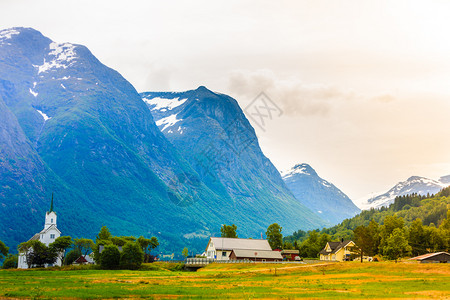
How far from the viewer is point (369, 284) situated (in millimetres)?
67125

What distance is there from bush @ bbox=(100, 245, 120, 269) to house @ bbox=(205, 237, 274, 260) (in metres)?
42.3

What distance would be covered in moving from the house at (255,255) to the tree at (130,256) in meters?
35.2

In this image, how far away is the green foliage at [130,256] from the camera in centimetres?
12088

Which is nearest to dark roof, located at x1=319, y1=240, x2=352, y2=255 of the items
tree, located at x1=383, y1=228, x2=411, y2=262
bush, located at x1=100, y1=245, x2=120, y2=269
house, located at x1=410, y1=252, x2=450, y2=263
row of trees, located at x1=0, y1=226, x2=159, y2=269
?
tree, located at x1=383, y1=228, x2=411, y2=262

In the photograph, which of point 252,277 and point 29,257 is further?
point 29,257

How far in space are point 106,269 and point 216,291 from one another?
62.9 metres

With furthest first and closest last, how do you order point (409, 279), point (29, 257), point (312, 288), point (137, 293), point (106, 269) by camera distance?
point (29, 257) → point (106, 269) → point (409, 279) → point (312, 288) → point (137, 293)

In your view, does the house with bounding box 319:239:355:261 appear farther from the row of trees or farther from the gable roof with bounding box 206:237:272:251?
the row of trees

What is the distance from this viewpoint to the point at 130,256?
121750mm

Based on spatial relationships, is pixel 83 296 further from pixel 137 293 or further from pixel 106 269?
pixel 106 269

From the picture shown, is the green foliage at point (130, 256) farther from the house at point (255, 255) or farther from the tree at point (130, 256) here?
the house at point (255, 255)

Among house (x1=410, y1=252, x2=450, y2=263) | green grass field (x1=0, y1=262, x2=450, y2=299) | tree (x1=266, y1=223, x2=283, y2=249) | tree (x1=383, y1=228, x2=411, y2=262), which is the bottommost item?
green grass field (x1=0, y1=262, x2=450, y2=299)

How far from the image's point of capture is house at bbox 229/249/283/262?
14738 centimetres

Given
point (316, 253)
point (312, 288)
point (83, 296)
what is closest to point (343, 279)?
point (312, 288)
